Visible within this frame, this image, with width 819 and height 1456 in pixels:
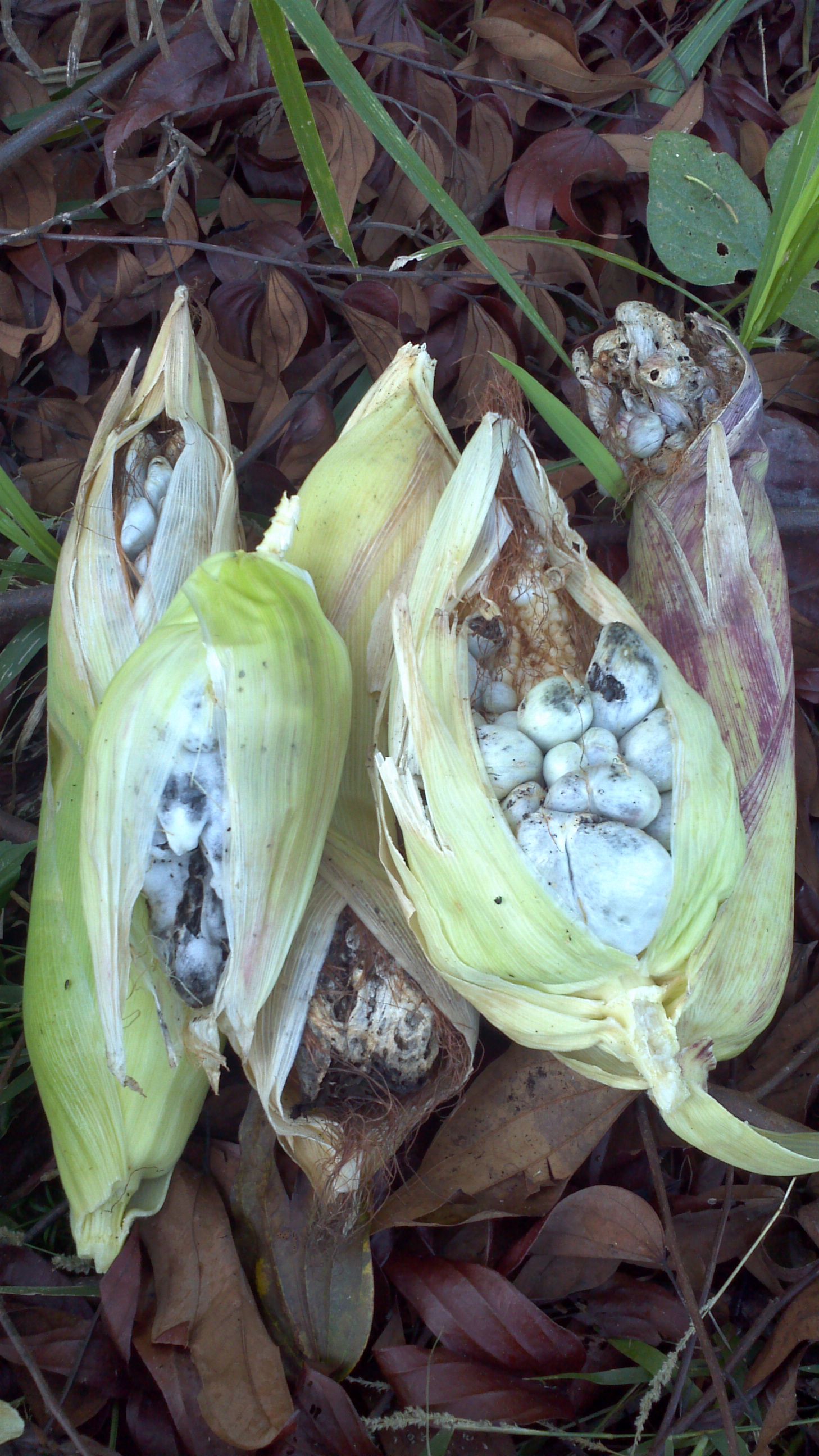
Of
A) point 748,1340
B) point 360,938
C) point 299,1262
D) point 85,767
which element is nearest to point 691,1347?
point 748,1340

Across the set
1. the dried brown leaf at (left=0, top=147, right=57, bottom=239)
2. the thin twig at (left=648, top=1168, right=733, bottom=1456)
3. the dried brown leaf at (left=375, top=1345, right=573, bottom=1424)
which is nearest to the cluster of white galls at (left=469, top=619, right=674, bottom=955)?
the thin twig at (left=648, top=1168, right=733, bottom=1456)

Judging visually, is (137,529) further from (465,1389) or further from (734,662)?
(465,1389)

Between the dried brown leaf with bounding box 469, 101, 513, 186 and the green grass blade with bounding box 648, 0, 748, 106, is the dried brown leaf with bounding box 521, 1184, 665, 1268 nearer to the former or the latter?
the dried brown leaf with bounding box 469, 101, 513, 186

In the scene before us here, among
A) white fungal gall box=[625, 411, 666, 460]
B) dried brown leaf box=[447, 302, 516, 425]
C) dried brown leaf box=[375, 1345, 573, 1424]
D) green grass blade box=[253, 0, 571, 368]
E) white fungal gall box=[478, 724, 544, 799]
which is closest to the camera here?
green grass blade box=[253, 0, 571, 368]

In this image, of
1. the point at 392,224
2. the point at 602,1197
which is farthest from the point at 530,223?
the point at 602,1197

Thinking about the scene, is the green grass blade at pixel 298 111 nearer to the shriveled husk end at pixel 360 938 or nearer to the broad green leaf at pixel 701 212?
the shriveled husk end at pixel 360 938
